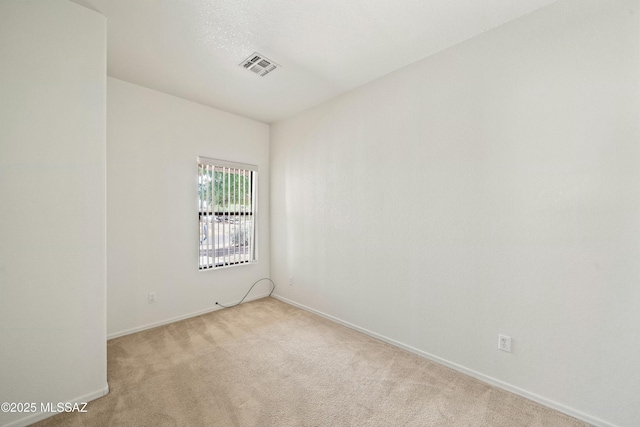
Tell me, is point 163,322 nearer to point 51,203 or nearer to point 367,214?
point 51,203

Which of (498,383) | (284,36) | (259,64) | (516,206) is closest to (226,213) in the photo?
(259,64)

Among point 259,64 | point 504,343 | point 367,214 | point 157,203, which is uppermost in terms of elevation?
point 259,64

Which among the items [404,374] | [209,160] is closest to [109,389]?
[404,374]

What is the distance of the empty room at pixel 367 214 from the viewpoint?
164 centimetres

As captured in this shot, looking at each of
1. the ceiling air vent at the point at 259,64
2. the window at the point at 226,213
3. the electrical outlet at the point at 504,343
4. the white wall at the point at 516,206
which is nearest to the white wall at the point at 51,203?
the ceiling air vent at the point at 259,64

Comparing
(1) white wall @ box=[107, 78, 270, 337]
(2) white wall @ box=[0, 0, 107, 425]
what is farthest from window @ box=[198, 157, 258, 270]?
(2) white wall @ box=[0, 0, 107, 425]

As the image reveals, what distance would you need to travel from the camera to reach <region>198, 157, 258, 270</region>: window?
3.48 meters

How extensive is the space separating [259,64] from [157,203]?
6.39 ft

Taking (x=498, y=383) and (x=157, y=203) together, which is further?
(x=157, y=203)

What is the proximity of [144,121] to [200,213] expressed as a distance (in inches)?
47.7

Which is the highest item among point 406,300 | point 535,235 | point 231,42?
point 231,42

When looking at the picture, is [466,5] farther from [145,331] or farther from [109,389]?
[145,331]

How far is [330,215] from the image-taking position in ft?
10.9

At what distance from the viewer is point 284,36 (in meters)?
2.16
